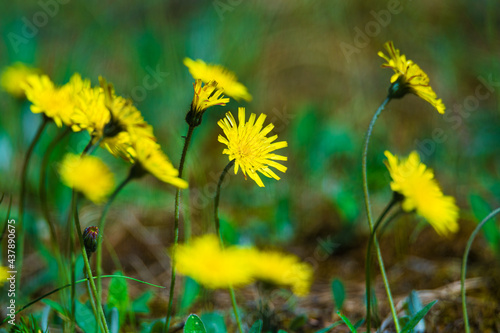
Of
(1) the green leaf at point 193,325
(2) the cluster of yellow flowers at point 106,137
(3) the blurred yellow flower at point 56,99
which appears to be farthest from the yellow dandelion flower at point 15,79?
(1) the green leaf at point 193,325

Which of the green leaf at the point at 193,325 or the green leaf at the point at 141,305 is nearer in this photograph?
the green leaf at the point at 193,325

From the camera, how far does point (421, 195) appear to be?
869 mm

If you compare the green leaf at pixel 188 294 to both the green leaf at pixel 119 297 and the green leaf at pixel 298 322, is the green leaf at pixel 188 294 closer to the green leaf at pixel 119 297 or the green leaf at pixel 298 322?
the green leaf at pixel 119 297

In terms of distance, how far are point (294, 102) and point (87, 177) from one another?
8.45ft

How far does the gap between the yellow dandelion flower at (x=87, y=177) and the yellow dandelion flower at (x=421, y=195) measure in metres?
0.52

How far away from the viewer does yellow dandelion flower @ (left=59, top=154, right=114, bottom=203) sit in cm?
82

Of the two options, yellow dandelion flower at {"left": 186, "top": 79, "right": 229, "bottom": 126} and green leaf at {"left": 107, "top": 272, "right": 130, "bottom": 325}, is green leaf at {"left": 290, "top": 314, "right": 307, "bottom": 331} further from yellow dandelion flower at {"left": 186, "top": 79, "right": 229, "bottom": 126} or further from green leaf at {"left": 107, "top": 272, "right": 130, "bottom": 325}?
yellow dandelion flower at {"left": 186, "top": 79, "right": 229, "bottom": 126}

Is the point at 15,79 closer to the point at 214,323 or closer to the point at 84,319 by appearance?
the point at 84,319

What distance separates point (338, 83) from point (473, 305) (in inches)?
95.5

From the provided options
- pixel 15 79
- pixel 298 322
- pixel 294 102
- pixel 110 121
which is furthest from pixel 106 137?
pixel 294 102

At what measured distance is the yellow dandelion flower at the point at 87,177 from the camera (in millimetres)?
817

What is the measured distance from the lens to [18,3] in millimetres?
4359

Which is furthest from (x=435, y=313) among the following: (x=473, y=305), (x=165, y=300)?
(x=165, y=300)

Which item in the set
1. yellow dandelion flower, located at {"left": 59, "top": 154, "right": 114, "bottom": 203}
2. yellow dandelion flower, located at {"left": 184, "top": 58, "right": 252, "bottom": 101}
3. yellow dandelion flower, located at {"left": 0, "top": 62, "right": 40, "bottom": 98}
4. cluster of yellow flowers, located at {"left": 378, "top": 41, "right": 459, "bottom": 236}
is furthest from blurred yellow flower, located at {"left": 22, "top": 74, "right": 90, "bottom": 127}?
yellow dandelion flower, located at {"left": 0, "top": 62, "right": 40, "bottom": 98}
